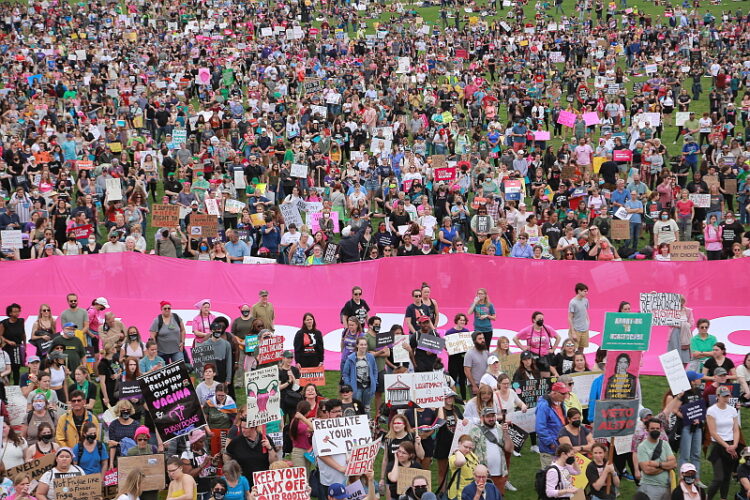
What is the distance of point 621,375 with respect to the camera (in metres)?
15.9

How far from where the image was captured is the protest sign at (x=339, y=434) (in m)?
14.1

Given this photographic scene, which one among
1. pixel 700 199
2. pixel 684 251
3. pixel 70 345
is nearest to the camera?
pixel 70 345

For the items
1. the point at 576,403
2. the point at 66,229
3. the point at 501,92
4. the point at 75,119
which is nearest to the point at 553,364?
the point at 576,403

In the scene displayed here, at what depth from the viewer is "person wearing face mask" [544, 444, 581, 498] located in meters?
13.5

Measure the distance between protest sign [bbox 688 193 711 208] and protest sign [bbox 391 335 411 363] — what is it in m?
11.5

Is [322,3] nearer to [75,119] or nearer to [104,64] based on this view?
[104,64]

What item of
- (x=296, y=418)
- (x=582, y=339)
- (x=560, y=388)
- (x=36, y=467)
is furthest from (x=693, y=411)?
(x=36, y=467)

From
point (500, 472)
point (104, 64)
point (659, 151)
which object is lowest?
point (500, 472)

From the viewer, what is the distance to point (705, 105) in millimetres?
43781

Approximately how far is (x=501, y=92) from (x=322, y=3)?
2393 cm

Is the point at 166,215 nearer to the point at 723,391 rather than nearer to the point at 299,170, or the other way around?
the point at 299,170

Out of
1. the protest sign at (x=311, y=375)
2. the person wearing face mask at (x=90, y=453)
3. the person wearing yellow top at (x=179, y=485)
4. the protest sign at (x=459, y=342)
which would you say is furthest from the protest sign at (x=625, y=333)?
the person wearing face mask at (x=90, y=453)

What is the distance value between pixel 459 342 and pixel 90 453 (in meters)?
5.53

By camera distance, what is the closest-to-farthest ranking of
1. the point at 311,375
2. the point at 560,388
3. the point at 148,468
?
the point at 148,468 → the point at 560,388 → the point at 311,375
